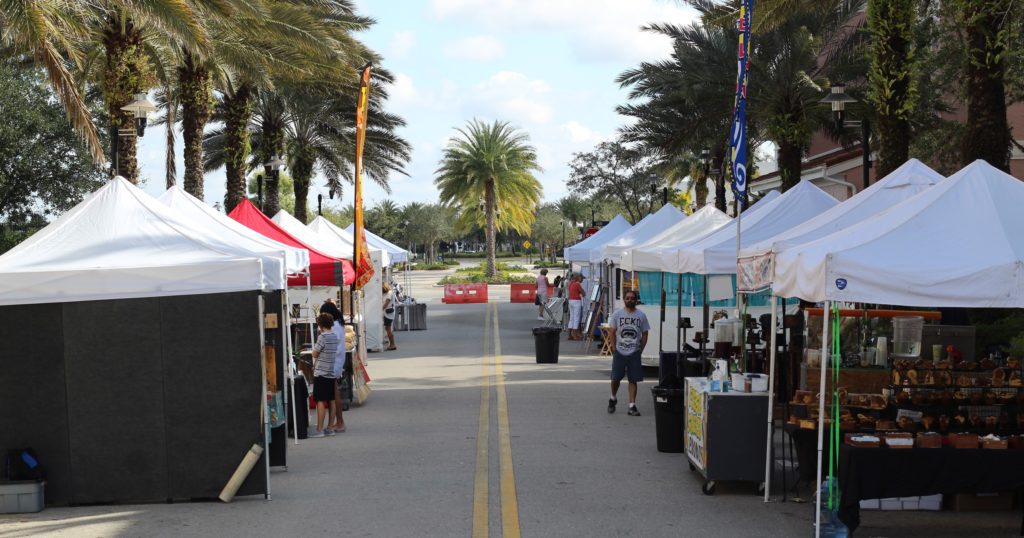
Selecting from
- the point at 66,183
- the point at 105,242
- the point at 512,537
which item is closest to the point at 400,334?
the point at 66,183

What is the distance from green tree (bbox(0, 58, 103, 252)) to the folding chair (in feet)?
62.9

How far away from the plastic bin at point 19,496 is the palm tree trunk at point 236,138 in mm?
19133

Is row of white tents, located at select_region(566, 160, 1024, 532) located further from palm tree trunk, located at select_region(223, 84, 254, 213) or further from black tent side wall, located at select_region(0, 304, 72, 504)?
palm tree trunk, located at select_region(223, 84, 254, 213)

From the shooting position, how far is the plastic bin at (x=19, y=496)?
9781mm

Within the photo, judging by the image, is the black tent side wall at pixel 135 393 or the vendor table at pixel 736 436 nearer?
the black tent side wall at pixel 135 393

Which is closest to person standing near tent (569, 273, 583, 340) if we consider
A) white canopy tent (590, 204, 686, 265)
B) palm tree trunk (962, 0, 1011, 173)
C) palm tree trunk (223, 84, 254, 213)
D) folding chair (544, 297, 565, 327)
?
white canopy tent (590, 204, 686, 265)

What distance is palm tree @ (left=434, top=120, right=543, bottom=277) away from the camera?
6372 cm

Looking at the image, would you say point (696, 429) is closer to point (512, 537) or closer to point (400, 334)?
point (512, 537)

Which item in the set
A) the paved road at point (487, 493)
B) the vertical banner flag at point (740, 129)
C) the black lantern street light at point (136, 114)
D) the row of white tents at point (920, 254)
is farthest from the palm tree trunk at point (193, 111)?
the row of white tents at point (920, 254)

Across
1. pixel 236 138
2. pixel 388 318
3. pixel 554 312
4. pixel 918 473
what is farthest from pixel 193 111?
pixel 918 473

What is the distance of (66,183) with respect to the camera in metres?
43.1

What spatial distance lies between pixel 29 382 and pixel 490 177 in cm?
5436

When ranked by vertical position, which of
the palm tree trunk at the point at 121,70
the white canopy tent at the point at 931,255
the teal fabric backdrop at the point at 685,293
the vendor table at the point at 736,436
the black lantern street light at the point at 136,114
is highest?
the palm tree trunk at the point at 121,70

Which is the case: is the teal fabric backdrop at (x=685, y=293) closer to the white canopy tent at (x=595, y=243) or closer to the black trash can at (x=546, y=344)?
the black trash can at (x=546, y=344)
